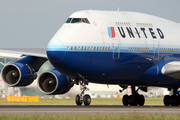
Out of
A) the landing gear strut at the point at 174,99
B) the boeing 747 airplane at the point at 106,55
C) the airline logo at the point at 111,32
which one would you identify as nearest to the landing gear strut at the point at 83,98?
the boeing 747 airplane at the point at 106,55

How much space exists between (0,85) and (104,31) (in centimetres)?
4546

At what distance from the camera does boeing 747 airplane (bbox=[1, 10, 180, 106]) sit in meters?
Answer: 26.8

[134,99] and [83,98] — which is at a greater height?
[134,99]

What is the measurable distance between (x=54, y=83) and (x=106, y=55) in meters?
4.25

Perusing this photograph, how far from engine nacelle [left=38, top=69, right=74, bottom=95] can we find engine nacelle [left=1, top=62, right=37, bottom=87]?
76cm

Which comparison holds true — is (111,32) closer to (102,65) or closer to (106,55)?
(106,55)

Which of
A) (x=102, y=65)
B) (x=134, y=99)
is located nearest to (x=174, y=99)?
(x=134, y=99)

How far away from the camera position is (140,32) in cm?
2939

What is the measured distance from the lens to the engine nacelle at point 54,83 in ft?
95.9

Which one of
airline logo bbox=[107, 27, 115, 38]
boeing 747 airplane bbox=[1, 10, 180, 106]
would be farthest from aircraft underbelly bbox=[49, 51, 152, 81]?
airline logo bbox=[107, 27, 115, 38]

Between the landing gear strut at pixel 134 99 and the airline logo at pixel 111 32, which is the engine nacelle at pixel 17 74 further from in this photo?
the landing gear strut at pixel 134 99

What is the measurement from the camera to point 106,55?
27484mm

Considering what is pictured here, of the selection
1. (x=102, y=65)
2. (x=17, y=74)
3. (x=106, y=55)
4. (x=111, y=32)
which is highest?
(x=111, y=32)

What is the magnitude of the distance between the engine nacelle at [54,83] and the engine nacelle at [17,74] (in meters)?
0.76
